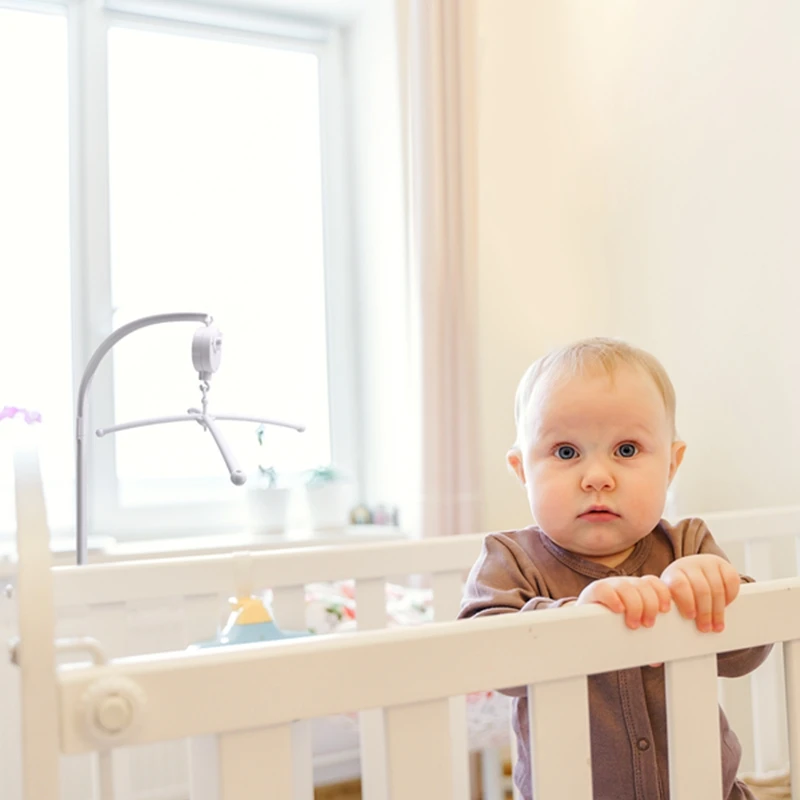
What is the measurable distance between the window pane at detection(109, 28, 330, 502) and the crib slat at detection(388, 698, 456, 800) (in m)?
1.54

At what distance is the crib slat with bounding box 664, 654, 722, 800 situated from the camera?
742 millimetres

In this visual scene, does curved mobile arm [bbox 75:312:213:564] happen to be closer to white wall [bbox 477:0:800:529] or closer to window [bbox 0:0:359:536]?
window [bbox 0:0:359:536]

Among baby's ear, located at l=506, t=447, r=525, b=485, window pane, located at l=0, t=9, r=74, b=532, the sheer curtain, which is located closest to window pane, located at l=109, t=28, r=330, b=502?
window pane, located at l=0, t=9, r=74, b=532

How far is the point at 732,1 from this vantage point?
1.69m

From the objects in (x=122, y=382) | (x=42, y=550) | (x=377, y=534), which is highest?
(x=122, y=382)

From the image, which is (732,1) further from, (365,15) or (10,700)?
(10,700)

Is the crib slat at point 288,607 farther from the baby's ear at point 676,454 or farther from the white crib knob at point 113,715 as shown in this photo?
the white crib knob at point 113,715

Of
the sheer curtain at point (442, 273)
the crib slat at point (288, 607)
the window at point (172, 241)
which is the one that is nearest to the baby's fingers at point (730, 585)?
→ the crib slat at point (288, 607)

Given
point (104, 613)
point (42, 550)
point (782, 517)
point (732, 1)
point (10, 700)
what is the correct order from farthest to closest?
point (732, 1) < point (10, 700) < point (782, 517) < point (104, 613) < point (42, 550)

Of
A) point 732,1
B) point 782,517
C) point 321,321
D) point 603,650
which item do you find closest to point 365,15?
point 321,321

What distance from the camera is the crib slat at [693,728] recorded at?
74cm

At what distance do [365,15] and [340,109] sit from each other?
0.22 metres

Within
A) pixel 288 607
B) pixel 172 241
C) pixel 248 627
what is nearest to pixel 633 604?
pixel 248 627

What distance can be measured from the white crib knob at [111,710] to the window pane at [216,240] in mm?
1572
